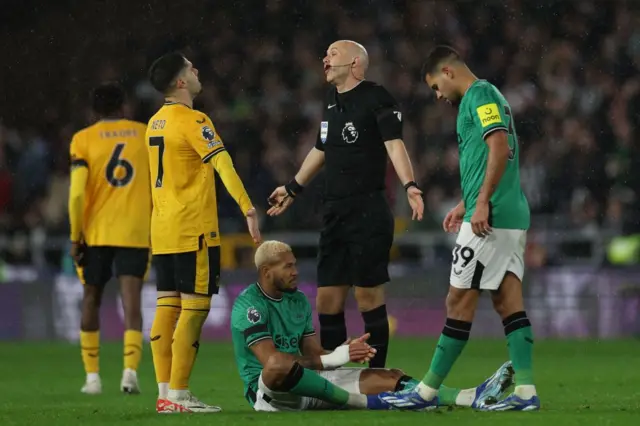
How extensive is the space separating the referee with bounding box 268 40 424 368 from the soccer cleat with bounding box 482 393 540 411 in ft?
4.72

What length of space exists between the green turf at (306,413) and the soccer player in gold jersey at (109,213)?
1.98ft

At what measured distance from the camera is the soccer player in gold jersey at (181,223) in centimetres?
789

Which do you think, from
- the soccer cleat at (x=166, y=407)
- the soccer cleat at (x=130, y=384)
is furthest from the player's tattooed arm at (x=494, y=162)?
the soccer cleat at (x=130, y=384)

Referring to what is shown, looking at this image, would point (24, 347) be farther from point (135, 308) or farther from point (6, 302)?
point (135, 308)

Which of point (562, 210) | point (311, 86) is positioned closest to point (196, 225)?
point (562, 210)

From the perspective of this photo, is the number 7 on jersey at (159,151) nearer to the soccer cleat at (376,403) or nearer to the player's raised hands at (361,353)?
the player's raised hands at (361,353)

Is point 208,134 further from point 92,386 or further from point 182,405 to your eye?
point 92,386

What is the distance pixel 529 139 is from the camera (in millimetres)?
18703

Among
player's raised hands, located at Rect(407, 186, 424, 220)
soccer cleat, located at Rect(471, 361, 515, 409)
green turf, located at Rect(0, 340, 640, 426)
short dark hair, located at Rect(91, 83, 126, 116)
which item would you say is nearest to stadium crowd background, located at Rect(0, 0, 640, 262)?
green turf, located at Rect(0, 340, 640, 426)

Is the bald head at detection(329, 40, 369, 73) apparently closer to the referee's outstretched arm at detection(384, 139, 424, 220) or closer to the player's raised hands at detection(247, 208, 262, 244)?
the referee's outstretched arm at detection(384, 139, 424, 220)

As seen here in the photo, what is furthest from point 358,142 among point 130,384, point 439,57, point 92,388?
point 92,388

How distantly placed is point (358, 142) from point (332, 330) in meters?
1.20

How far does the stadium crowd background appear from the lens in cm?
1766

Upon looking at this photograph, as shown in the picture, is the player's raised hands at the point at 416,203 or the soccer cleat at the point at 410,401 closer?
the soccer cleat at the point at 410,401
